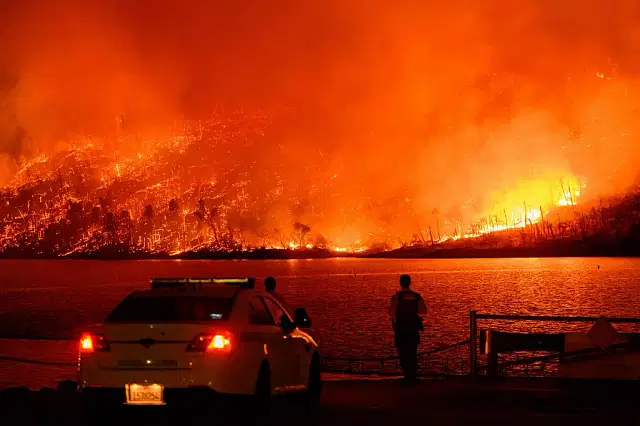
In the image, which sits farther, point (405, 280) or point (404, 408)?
point (405, 280)

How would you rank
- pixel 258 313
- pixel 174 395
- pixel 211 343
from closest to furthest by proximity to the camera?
pixel 174 395 → pixel 211 343 → pixel 258 313

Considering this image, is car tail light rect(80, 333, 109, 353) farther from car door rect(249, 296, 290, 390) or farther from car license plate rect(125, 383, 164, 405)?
car door rect(249, 296, 290, 390)

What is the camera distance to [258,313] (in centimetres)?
1351

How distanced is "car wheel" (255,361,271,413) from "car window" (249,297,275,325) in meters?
0.63

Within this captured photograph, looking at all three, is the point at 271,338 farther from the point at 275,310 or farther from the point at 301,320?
the point at 301,320

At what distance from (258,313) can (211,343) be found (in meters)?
1.61

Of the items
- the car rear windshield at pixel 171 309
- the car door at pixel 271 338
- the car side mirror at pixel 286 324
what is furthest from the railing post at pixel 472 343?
the car rear windshield at pixel 171 309

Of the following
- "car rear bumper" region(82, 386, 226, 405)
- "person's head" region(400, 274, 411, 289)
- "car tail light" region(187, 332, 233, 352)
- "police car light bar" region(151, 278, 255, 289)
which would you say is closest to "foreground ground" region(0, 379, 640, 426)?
"car rear bumper" region(82, 386, 226, 405)

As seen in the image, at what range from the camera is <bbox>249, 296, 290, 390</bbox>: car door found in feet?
43.1

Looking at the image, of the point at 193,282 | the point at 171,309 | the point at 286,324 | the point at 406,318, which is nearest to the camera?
the point at 171,309

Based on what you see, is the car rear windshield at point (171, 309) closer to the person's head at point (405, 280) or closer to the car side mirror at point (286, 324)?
the car side mirror at point (286, 324)

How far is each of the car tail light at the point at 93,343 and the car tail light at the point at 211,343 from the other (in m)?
1.13

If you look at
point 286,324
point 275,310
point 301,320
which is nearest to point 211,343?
point 286,324

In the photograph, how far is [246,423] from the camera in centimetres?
1241
